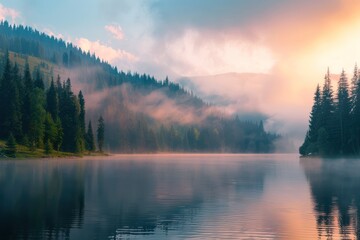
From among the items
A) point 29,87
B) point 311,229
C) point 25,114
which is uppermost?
point 29,87

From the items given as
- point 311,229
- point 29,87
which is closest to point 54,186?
point 311,229

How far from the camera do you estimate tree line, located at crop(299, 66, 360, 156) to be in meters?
136

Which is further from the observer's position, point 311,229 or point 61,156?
point 61,156

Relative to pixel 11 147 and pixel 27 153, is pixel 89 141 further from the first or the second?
pixel 11 147

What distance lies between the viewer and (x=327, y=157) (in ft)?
474

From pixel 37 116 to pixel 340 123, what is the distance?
3867 inches

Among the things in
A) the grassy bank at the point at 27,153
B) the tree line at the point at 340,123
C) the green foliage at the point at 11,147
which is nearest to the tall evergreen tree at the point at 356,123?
the tree line at the point at 340,123

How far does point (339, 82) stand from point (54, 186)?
4671 inches

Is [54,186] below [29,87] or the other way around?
below

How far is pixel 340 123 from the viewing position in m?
142

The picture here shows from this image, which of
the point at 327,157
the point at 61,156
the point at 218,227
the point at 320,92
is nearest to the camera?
the point at 218,227

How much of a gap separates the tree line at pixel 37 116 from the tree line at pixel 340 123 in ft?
290

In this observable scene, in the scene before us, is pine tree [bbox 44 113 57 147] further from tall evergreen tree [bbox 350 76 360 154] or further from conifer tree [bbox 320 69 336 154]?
tall evergreen tree [bbox 350 76 360 154]

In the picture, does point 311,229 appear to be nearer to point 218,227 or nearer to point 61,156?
point 218,227
